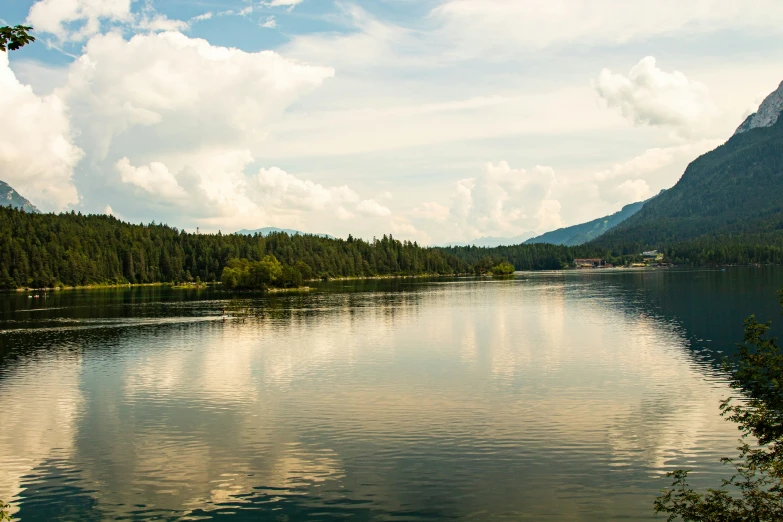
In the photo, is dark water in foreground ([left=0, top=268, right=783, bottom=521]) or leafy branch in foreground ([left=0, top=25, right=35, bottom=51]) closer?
leafy branch in foreground ([left=0, top=25, right=35, bottom=51])

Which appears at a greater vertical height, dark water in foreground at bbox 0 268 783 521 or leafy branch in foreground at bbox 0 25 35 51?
leafy branch in foreground at bbox 0 25 35 51

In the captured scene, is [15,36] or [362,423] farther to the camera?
[362,423]

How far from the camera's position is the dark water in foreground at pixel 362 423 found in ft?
83.8

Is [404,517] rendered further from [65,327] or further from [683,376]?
[65,327]

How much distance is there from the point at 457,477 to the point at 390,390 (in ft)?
58.7

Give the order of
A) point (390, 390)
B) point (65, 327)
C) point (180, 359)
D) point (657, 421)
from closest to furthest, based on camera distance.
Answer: point (657, 421) < point (390, 390) < point (180, 359) < point (65, 327)

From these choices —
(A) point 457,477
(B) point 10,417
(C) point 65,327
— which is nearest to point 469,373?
(A) point 457,477

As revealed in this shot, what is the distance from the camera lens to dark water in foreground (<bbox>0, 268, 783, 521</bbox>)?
2555cm

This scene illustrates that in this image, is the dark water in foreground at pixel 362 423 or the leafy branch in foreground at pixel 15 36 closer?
the leafy branch in foreground at pixel 15 36

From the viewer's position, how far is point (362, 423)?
120 ft

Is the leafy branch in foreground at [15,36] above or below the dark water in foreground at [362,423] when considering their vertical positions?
above

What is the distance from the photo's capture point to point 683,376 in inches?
1887

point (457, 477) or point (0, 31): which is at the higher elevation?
point (0, 31)

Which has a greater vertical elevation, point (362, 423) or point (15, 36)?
point (15, 36)
